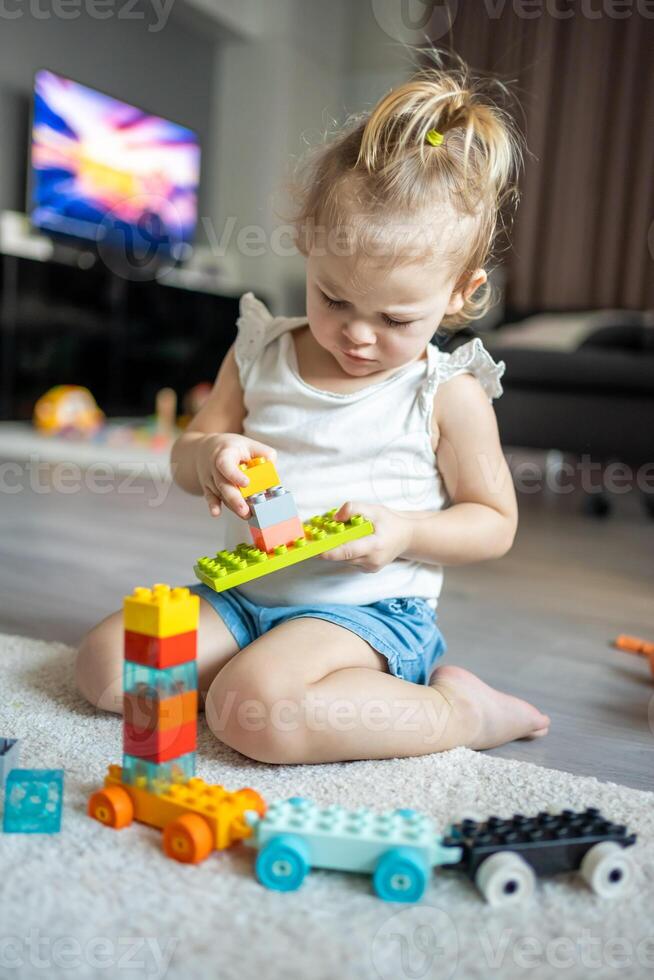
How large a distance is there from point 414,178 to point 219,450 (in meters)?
0.29

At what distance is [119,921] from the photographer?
1.70 feet

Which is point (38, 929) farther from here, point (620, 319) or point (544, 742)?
point (620, 319)

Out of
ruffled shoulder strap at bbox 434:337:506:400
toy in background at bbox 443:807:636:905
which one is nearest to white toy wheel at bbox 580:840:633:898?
toy in background at bbox 443:807:636:905

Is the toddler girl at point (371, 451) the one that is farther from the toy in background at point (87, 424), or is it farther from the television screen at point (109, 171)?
the television screen at point (109, 171)

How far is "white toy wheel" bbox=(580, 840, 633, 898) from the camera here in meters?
0.58

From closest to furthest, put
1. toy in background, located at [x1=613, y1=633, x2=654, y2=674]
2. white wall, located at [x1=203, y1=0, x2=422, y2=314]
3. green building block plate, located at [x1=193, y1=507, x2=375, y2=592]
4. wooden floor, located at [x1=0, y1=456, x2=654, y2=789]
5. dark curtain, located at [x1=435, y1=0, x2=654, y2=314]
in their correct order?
green building block plate, located at [x1=193, y1=507, x2=375, y2=592] → wooden floor, located at [x1=0, y1=456, x2=654, y2=789] → toy in background, located at [x1=613, y1=633, x2=654, y2=674] → dark curtain, located at [x1=435, y1=0, x2=654, y2=314] → white wall, located at [x1=203, y1=0, x2=422, y2=314]

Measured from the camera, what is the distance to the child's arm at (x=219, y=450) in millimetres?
769

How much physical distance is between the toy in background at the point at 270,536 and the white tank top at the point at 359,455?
0.14m

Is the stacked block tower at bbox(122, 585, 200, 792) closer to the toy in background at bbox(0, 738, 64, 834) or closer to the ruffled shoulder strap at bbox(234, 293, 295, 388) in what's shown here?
the toy in background at bbox(0, 738, 64, 834)

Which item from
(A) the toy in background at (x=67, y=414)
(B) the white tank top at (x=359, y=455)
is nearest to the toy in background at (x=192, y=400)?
(A) the toy in background at (x=67, y=414)

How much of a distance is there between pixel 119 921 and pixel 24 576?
34.3 inches

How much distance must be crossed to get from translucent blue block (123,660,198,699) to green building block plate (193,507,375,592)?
0.09 metres

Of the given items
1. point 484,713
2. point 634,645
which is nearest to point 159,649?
point 484,713

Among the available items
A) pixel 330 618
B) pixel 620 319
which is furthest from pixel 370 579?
pixel 620 319
